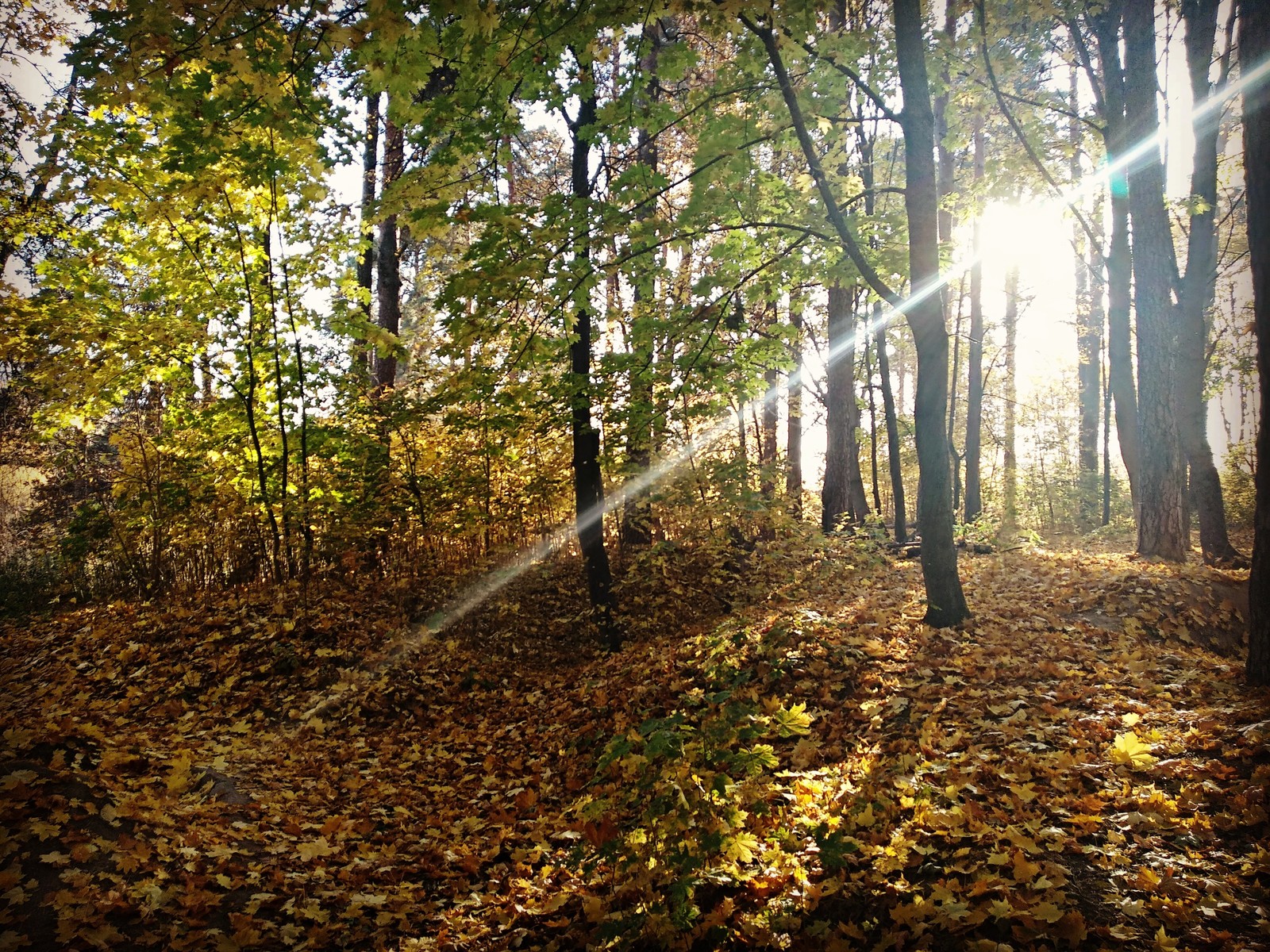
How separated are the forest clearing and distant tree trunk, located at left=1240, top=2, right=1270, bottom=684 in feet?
0.10

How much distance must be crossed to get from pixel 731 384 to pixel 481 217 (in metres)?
3.82

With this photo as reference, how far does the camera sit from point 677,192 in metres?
12.8

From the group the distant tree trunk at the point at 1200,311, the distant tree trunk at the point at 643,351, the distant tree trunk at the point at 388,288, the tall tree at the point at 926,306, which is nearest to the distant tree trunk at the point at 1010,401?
the distant tree trunk at the point at 1200,311

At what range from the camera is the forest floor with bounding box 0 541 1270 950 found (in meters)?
2.95

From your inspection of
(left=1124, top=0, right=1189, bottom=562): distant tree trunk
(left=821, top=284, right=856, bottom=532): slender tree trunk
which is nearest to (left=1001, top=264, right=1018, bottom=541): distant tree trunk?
(left=821, top=284, right=856, bottom=532): slender tree trunk

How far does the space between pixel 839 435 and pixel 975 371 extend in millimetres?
5535

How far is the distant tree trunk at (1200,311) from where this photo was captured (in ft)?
29.2

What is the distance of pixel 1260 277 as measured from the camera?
410 centimetres

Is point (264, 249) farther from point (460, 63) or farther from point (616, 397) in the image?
point (616, 397)

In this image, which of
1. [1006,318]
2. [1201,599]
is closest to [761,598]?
[1201,599]

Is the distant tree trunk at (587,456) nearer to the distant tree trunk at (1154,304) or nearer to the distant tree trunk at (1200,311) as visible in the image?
the distant tree trunk at (1154,304)

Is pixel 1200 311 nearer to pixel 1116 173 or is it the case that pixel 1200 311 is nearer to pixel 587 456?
pixel 1116 173

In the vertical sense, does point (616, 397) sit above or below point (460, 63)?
below

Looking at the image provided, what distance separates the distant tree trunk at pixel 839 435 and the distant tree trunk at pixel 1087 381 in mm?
10724
